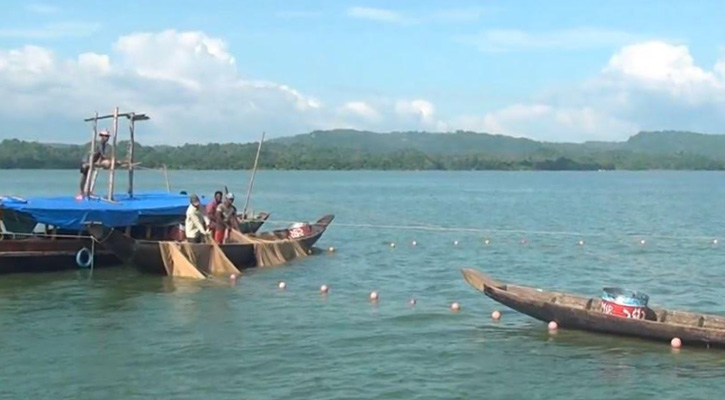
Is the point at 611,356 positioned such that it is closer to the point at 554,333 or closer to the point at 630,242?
the point at 554,333

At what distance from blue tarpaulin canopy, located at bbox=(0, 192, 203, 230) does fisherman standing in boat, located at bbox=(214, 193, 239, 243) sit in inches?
55.3

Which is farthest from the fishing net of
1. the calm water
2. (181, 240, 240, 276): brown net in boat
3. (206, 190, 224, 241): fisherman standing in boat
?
(181, 240, 240, 276): brown net in boat

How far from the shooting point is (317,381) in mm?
16266

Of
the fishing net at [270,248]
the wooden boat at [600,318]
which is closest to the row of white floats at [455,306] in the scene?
the wooden boat at [600,318]

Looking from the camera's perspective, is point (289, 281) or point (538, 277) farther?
point (538, 277)

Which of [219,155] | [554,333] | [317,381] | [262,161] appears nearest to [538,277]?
[554,333]

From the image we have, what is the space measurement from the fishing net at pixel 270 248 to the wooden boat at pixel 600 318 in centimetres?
1122

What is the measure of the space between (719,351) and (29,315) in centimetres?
1503

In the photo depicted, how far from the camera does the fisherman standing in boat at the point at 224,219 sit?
2942 cm

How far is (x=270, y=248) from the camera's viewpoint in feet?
102

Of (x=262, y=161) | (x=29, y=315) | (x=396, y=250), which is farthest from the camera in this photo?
(x=262, y=161)

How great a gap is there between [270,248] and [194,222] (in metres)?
4.24

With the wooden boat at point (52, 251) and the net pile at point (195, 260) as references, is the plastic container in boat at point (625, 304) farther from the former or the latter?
the wooden boat at point (52, 251)

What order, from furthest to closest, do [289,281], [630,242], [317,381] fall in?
[630,242]
[289,281]
[317,381]
